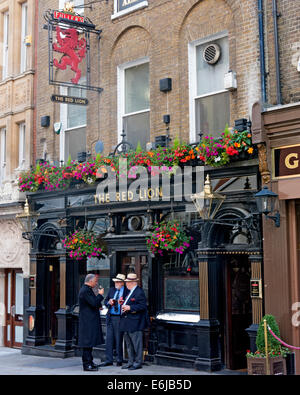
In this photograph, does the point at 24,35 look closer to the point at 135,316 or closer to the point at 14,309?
the point at 14,309

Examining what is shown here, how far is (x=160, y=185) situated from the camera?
13.3 m

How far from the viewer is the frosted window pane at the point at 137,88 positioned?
581 inches

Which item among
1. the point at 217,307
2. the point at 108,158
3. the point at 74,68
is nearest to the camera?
the point at 217,307

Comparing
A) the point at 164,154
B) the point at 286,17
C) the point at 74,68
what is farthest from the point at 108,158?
the point at 286,17

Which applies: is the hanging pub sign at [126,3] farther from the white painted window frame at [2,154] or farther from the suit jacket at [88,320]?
the suit jacket at [88,320]

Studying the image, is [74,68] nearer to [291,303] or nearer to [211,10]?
[211,10]

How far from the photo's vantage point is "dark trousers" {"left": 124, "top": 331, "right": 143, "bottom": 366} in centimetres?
1229

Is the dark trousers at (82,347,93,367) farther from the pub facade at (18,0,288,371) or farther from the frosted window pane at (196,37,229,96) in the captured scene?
the frosted window pane at (196,37,229,96)

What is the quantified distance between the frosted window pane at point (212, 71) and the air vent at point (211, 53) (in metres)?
0.08

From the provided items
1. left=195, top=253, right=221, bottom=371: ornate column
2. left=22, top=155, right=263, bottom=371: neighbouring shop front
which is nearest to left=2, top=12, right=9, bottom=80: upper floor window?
left=22, top=155, right=263, bottom=371: neighbouring shop front

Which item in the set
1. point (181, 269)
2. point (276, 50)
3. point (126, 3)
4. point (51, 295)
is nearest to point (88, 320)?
point (181, 269)

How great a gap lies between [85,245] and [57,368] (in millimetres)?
2914

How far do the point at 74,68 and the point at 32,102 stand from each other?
9.29 ft

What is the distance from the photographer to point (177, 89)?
13.6 metres
